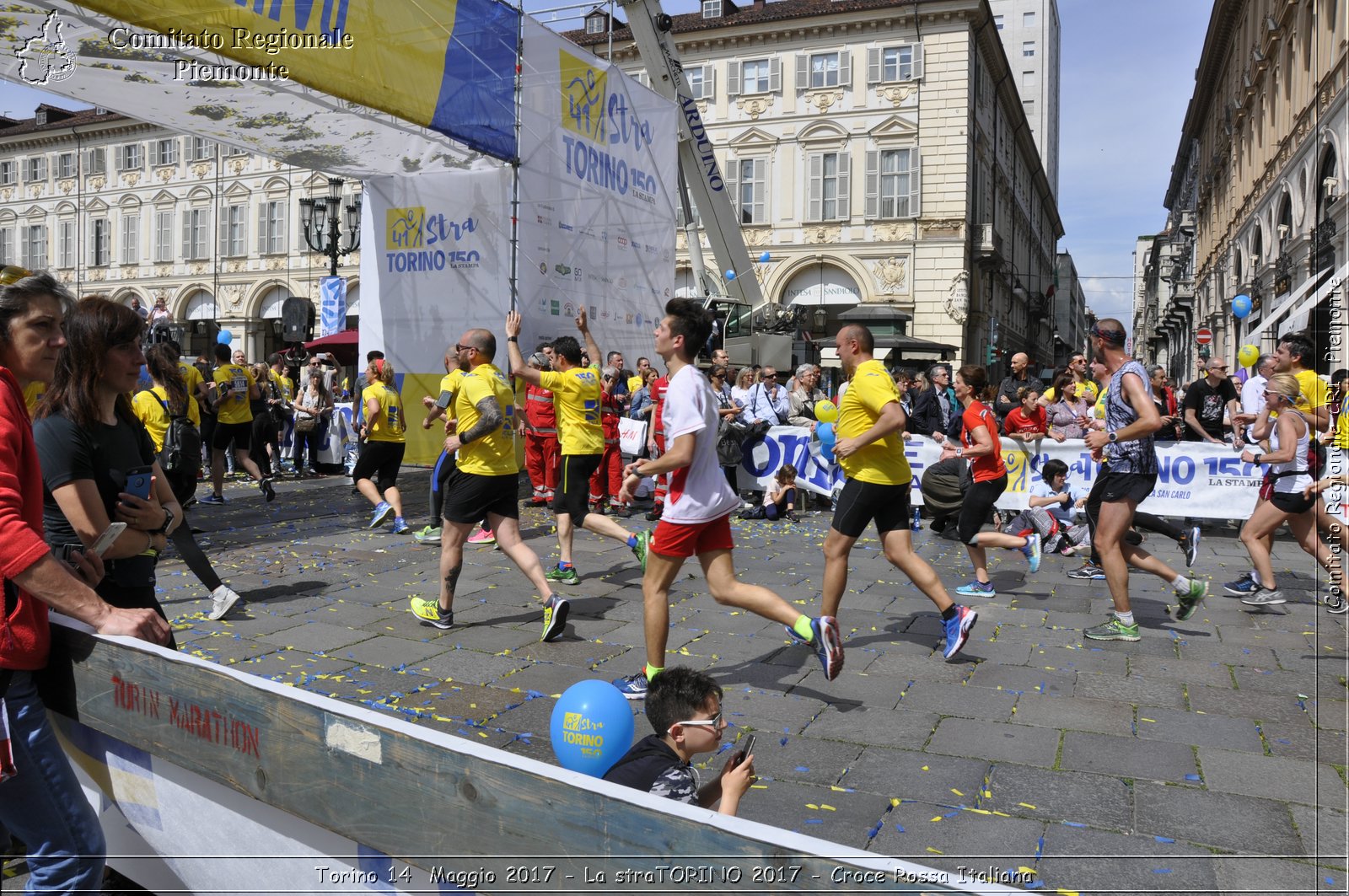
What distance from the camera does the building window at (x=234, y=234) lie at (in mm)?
41625

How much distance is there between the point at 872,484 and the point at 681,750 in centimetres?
302

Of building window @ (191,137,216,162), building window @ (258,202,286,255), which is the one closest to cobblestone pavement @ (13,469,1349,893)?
building window @ (258,202,286,255)

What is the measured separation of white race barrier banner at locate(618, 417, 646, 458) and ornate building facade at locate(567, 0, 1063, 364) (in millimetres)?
20325

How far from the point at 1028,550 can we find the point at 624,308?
8283 mm

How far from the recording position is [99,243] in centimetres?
4394

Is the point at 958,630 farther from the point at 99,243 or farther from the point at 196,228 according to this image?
the point at 99,243

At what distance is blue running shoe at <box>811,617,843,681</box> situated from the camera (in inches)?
177

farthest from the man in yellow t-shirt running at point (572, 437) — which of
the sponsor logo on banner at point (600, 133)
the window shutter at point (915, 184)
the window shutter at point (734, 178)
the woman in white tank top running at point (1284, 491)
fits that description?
the window shutter at point (734, 178)

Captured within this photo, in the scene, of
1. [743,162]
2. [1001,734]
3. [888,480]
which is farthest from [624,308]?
[743,162]

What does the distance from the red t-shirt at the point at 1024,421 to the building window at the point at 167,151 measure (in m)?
41.4

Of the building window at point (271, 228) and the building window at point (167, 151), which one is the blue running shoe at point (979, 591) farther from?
the building window at point (167, 151)

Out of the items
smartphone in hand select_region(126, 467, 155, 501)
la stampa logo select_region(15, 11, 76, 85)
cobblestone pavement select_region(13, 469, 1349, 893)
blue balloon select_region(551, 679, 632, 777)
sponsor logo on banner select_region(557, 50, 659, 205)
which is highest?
sponsor logo on banner select_region(557, 50, 659, 205)

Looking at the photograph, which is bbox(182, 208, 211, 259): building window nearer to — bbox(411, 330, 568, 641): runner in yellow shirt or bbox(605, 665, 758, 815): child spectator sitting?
bbox(411, 330, 568, 641): runner in yellow shirt

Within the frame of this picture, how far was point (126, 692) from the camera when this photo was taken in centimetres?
246
